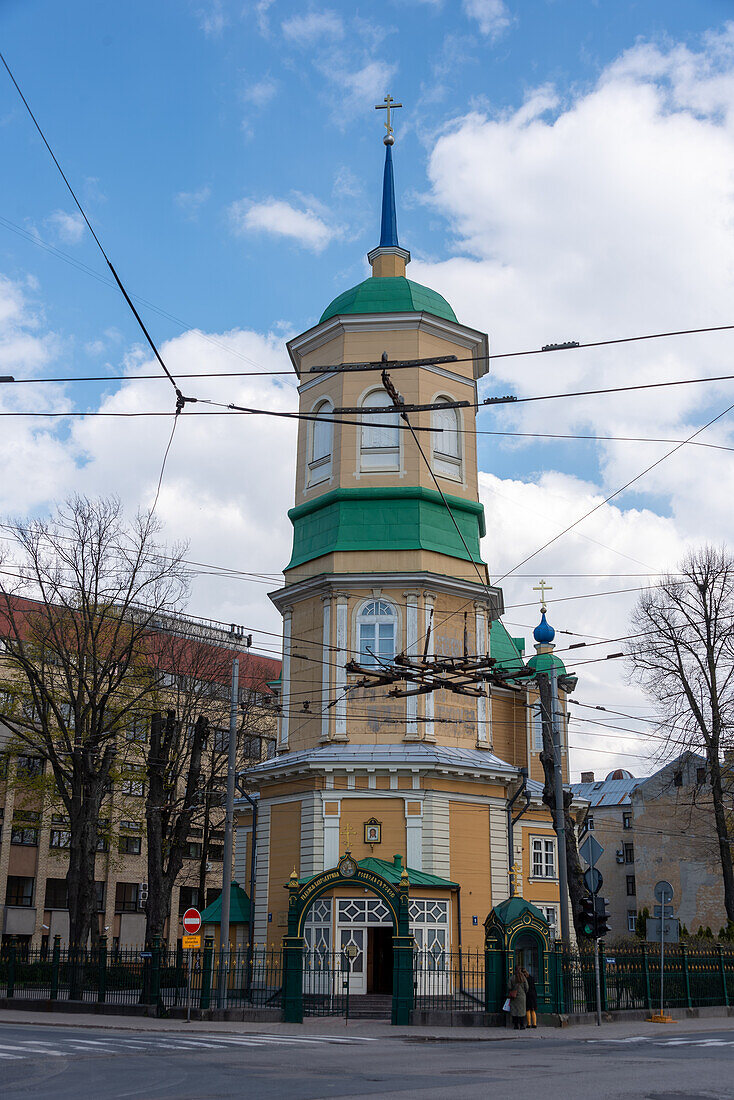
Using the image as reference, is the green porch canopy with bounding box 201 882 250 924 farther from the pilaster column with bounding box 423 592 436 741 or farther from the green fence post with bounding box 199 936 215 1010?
the pilaster column with bounding box 423 592 436 741

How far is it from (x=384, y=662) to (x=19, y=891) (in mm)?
30253

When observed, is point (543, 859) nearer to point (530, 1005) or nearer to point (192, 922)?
point (530, 1005)

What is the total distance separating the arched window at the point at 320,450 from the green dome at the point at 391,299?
3.25 m

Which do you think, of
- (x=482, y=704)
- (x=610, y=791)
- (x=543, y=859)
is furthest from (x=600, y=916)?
(x=610, y=791)

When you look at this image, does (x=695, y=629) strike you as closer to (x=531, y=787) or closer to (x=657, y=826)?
(x=531, y=787)

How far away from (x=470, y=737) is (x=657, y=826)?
3569cm

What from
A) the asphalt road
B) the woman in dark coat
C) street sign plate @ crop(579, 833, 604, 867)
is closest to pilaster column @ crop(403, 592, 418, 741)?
the woman in dark coat

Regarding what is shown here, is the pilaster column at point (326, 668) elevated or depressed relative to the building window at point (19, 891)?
elevated

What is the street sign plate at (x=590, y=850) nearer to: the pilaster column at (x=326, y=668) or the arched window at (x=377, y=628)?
the arched window at (x=377, y=628)

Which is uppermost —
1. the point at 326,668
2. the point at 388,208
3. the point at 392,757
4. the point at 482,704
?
the point at 388,208

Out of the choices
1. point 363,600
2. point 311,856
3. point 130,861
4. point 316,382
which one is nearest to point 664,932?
point 311,856

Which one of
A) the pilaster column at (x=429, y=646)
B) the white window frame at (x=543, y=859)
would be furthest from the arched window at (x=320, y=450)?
the white window frame at (x=543, y=859)

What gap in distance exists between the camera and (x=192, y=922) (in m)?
23.5

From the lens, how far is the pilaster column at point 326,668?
31.5 meters
